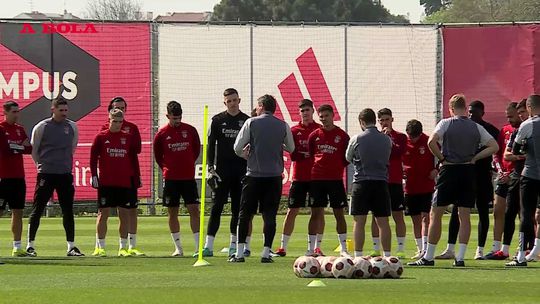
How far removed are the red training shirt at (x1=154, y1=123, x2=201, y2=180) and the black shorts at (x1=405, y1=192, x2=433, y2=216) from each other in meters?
3.12

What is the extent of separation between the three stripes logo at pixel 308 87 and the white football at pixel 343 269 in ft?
60.2

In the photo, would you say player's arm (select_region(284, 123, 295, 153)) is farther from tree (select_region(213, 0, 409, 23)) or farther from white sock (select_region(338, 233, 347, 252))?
tree (select_region(213, 0, 409, 23))

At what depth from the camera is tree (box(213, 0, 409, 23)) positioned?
8688 centimetres

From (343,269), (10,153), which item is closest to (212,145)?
(10,153)

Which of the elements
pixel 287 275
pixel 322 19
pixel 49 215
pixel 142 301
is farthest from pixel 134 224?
pixel 322 19

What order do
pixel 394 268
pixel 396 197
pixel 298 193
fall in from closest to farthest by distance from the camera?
pixel 394 268 → pixel 396 197 → pixel 298 193

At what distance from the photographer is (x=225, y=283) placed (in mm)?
15531

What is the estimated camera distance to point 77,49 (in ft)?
112

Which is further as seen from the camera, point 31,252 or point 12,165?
point 31,252

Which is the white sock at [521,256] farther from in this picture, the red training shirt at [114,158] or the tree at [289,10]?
the tree at [289,10]

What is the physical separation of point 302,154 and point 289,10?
2667 inches

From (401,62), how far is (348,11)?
5514cm

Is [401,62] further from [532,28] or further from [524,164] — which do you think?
[524,164]

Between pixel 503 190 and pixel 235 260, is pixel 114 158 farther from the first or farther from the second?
pixel 503 190
